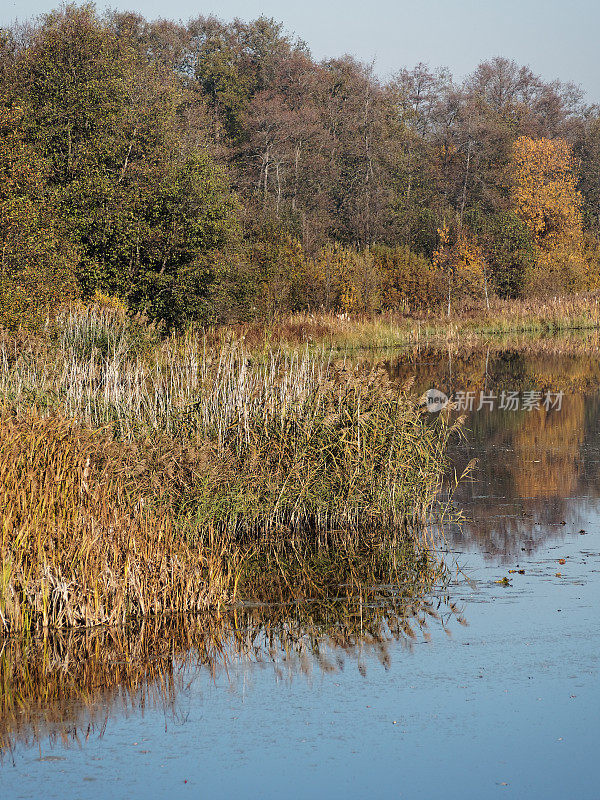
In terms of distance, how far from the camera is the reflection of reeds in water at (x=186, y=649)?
584cm

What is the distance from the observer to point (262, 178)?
45312mm

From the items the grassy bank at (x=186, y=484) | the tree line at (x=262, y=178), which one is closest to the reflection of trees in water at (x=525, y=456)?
the grassy bank at (x=186, y=484)

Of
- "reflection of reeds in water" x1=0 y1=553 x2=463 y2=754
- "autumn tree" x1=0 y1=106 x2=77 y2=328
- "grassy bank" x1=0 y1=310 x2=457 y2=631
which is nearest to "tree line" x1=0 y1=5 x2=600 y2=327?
"autumn tree" x1=0 y1=106 x2=77 y2=328

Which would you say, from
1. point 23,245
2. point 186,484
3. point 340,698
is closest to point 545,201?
point 23,245

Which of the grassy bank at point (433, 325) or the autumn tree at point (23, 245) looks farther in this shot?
the grassy bank at point (433, 325)

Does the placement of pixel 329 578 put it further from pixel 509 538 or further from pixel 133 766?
pixel 133 766

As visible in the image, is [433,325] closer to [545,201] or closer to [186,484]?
[545,201]

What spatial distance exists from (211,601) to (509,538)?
3.42 meters

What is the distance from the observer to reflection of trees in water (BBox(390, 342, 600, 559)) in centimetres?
1013

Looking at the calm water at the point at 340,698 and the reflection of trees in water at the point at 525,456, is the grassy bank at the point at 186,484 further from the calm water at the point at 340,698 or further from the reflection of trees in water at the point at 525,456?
the reflection of trees in water at the point at 525,456

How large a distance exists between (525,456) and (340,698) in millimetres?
8377

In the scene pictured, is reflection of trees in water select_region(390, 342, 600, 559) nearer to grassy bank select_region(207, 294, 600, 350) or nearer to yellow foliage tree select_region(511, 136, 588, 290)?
grassy bank select_region(207, 294, 600, 350)

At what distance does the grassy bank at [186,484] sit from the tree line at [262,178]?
896 cm

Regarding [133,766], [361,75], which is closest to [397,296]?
[361,75]
